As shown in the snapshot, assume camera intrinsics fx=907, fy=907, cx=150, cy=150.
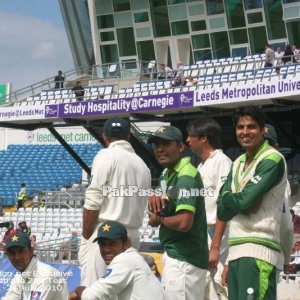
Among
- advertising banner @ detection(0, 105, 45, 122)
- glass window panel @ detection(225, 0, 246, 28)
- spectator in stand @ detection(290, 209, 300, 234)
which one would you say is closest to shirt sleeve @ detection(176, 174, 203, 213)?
spectator in stand @ detection(290, 209, 300, 234)

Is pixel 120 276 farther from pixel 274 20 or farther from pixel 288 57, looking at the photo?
pixel 274 20

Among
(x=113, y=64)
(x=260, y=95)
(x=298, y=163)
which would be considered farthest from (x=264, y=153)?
(x=113, y=64)

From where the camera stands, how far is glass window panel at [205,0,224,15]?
30.4 meters

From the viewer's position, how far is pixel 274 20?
1154 inches

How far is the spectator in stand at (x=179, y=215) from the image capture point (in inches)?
245

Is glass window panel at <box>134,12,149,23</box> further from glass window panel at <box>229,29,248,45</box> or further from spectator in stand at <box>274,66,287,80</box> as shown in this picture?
spectator in stand at <box>274,66,287,80</box>

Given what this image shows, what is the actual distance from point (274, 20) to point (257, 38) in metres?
0.81

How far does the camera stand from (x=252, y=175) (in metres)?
5.54

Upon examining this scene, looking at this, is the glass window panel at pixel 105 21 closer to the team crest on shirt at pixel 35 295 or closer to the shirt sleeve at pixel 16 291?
the shirt sleeve at pixel 16 291

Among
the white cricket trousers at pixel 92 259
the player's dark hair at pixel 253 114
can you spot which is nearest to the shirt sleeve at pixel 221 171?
the white cricket trousers at pixel 92 259

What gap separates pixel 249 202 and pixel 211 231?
1951 millimetres

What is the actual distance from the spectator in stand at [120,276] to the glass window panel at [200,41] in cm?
2561

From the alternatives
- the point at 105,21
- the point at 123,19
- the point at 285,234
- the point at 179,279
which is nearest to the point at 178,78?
the point at 123,19

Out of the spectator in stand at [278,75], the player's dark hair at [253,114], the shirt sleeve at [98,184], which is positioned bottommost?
the shirt sleeve at [98,184]
